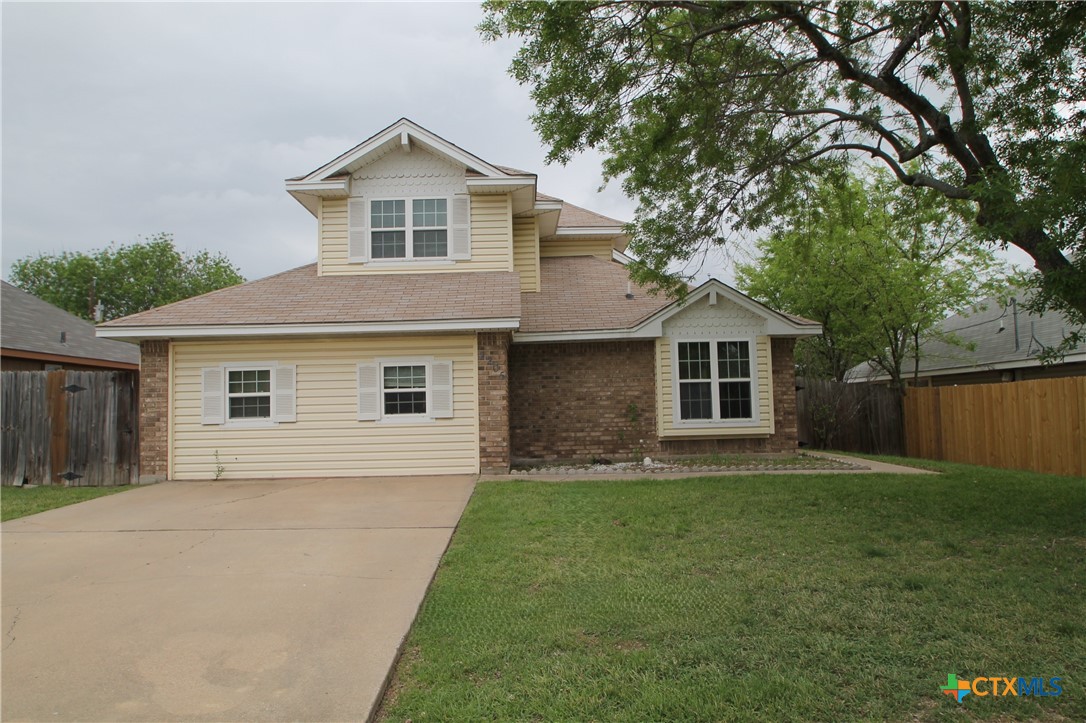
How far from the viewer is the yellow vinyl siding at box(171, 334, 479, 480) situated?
39.8 feet

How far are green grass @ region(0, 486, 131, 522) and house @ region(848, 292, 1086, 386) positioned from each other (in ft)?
60.0

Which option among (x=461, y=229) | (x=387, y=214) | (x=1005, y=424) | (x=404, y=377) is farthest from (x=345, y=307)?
(x=1005, y=424)

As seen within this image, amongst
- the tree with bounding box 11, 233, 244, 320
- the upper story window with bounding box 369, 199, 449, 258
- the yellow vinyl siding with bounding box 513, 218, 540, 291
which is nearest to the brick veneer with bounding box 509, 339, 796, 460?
the yellow vinyl siding with bounding box 513, 218, 540, 291

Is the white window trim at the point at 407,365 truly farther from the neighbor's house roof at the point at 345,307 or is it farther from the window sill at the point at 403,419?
the neighbor's house roof at the point at 345,307

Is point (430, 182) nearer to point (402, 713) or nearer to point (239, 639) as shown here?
point (239, 639)

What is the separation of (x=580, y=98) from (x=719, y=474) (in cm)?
634

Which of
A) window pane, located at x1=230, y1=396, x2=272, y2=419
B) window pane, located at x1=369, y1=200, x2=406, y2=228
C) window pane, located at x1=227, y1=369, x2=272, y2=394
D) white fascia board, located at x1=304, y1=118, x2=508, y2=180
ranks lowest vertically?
window pane, located at x1=230, y1=396, x2=272, y2=419

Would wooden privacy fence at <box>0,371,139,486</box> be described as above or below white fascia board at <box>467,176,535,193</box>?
below

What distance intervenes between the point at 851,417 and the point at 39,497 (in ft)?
58.5

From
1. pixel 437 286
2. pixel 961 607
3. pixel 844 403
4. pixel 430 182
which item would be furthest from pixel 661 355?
pixel 961 607

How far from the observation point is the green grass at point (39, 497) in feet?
31.4

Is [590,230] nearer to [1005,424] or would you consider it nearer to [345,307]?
[345,307]

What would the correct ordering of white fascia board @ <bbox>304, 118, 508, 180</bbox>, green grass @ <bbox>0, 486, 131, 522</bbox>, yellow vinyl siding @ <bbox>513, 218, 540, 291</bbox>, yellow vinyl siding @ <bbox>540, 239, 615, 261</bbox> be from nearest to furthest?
green grass @ <bbox>0, 486, 131, 522</bbox>
white fascia board @ <bbox>304, 118, 508, 180</bbox>
yellow vinyl siding @ <bbox>513, 218, 540, 291</bbox>
yellow vinyl siding @ <bbox>540, 239, 615, 261</bbox>

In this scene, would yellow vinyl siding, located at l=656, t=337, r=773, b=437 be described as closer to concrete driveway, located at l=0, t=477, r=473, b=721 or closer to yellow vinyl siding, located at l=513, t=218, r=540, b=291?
yellow vinyl siding, located at l=513, t=218, r=540, b=291
